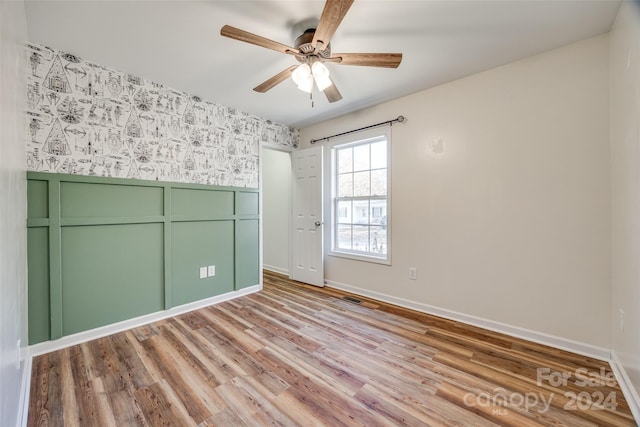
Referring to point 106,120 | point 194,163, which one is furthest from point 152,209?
point 106,120

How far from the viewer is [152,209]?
2.69m

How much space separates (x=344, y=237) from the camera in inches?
148

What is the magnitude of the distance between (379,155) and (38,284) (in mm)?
3542

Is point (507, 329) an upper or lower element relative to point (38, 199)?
lower

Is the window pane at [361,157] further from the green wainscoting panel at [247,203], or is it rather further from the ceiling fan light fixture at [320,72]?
the ceiling fan light fixture at [320,72]

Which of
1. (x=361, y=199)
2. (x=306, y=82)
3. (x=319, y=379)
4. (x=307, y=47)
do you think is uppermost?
(x=307, y=47)

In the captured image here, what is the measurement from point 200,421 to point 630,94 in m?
3.17

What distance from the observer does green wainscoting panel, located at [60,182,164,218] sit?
7.29ft

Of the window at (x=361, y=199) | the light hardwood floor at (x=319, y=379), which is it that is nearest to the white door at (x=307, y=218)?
the window at (x=361, y=199)

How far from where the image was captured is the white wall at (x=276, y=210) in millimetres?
4719

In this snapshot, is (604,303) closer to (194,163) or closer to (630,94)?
(630,94)

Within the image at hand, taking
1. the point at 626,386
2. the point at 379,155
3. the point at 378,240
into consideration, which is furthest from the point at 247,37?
the point at 626,386

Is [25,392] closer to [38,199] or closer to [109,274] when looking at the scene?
[109,274]

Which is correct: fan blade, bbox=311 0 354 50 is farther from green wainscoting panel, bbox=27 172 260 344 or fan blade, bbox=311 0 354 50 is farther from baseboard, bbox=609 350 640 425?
baseboard, bbox=609 350 640 425
